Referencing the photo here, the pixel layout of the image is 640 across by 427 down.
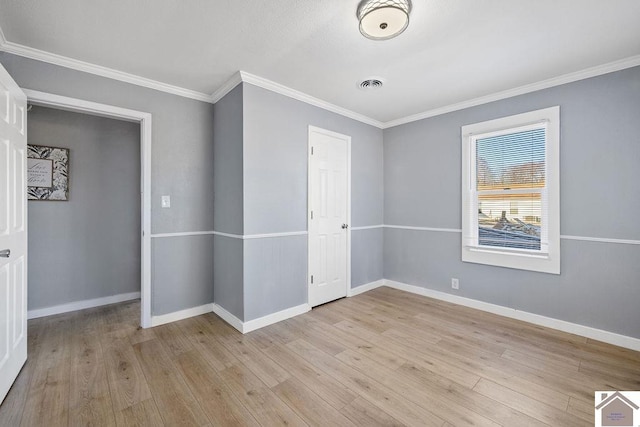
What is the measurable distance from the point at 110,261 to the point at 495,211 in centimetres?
477

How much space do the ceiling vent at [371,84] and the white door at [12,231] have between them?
9.03 ft

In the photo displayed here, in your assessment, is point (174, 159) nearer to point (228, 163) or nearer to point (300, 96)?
point (228, 163)

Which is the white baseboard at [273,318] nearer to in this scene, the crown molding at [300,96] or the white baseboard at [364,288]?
the white baseboard at [364,288]

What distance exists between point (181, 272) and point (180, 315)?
0.46 m

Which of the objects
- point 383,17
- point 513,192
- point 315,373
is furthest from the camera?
point 513,192

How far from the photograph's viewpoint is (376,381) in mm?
2008

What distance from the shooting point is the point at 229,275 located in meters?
3.04

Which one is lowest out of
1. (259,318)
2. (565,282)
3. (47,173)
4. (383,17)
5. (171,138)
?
(259,318)

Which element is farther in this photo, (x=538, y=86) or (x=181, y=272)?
(x=181, y=272)

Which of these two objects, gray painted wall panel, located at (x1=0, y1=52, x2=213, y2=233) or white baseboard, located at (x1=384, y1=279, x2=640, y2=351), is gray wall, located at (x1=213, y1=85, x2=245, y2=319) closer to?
gray painted wall panel, located at (x1=0, y1=52, x2=213, y2=233)

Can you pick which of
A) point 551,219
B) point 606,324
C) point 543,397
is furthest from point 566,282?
point 543,397

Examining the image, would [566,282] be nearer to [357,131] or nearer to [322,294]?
[322,294]

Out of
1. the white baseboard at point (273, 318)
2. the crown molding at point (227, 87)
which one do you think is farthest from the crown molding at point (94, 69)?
the white baseboard at point (273, 318)

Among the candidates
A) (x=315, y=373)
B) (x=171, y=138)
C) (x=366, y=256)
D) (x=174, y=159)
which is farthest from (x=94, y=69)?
(x=366, y=256)
